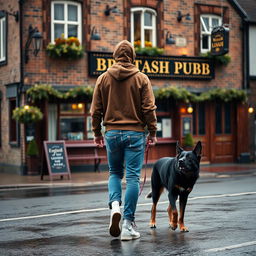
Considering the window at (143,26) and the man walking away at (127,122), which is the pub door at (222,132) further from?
the man walking away at (127,122)

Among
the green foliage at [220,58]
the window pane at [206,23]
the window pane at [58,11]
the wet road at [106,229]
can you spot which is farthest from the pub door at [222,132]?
the wet road at [106,229]

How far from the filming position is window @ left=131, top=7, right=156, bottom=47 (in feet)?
76.3

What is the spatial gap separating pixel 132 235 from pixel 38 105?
14769mm

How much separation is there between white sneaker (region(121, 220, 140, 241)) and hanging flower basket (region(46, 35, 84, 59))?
47.9 ft

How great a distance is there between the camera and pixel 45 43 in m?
21.2

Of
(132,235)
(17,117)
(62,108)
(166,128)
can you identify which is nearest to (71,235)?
(132,235)

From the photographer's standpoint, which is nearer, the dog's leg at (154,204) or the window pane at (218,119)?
the dog's leg at (154,204)

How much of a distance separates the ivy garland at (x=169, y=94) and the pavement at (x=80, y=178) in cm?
261

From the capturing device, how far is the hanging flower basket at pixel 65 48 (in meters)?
21.0

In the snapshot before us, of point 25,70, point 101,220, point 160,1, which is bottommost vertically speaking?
point 101,220

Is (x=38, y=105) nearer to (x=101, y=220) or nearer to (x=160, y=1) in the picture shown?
(x=160, y=1)

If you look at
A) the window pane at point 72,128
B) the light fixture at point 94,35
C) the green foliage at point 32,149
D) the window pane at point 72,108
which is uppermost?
the light fixture at point 94,35

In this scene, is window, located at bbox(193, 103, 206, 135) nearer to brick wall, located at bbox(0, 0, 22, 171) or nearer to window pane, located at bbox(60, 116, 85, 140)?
window pane, located at bbox(60, 116, 85, 140)

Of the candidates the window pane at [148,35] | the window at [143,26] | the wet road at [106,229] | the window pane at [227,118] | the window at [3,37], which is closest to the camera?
the wet road at [106,229]
